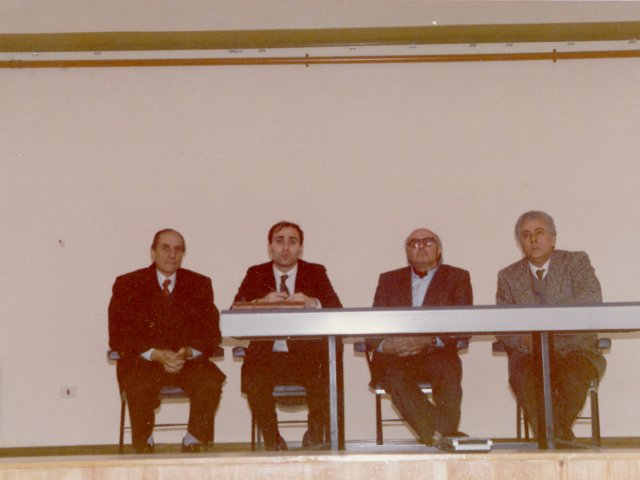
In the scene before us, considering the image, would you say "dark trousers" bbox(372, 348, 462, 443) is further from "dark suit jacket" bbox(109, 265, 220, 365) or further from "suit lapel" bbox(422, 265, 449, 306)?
"dark suit jacket" bbox(109, 265, 220, 365)

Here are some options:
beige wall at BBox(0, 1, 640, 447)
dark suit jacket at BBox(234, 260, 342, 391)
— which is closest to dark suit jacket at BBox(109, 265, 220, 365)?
dark suit jacket at BBox(234, 260, 342, 391)

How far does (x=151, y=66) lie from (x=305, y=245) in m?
1.59

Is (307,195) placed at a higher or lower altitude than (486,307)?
higher

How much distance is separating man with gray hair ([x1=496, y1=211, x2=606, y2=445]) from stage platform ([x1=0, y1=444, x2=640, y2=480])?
1.79 m

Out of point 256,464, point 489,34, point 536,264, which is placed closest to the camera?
point 256,464

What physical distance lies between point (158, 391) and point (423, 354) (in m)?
1.38

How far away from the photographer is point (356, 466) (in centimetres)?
208

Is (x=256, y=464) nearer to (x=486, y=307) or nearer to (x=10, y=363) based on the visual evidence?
(x=486, y=307)

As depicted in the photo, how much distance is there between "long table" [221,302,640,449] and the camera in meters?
2.57

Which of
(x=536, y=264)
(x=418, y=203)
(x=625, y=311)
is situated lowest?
(x=625, y=311)

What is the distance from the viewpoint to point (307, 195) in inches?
218

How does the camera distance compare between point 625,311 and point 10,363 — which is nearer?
point 625,311

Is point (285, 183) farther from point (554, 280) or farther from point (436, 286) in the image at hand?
point (554, 280)

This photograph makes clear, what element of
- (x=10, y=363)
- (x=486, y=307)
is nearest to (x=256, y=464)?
(x=486, y=307)
